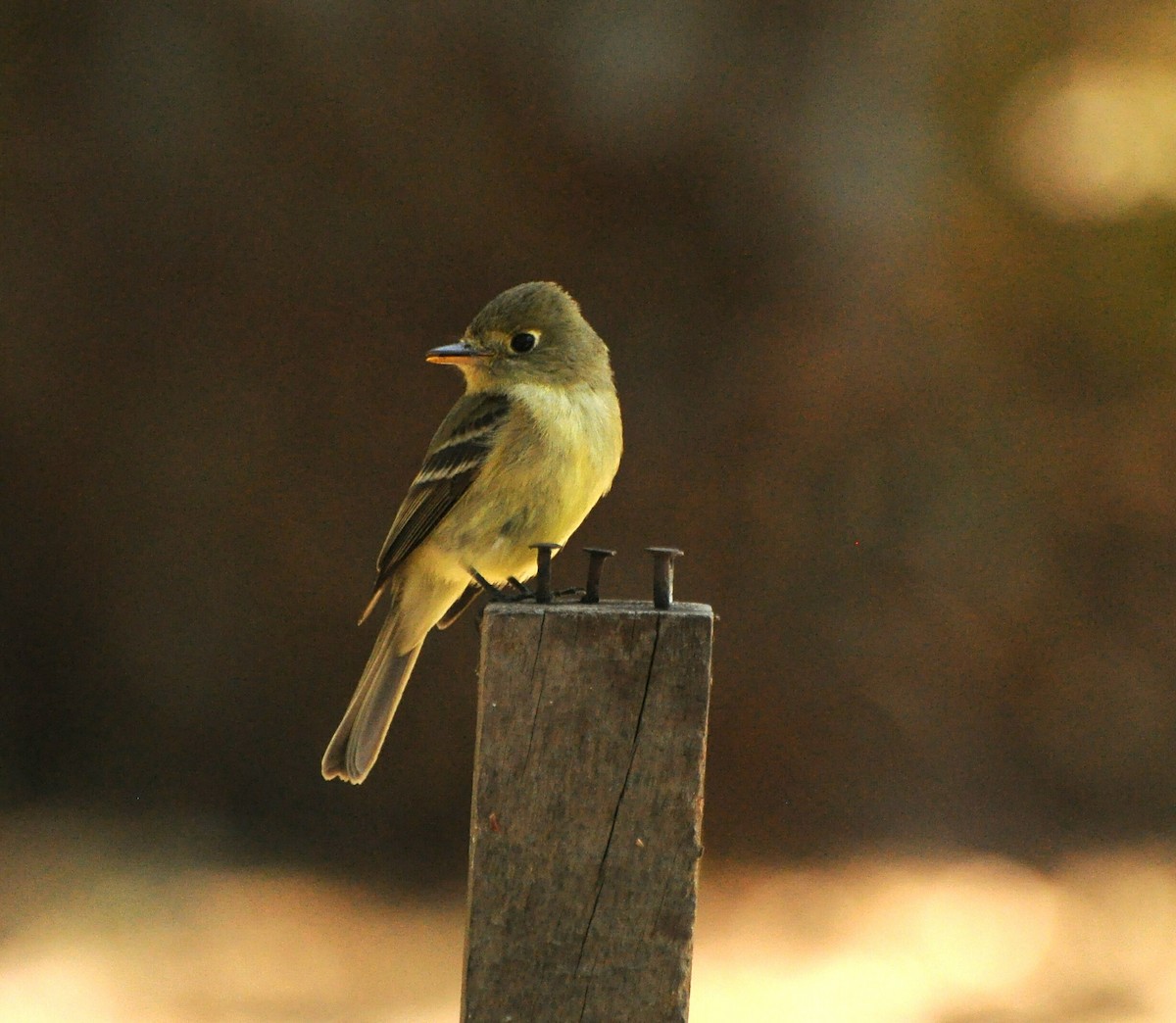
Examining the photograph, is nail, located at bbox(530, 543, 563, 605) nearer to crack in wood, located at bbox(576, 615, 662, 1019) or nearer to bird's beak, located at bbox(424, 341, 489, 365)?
crack in wood, located at bbox(576, 615, 662, 1019)

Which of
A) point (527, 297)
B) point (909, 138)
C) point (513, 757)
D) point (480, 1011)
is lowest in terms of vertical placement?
point (480, 1011)

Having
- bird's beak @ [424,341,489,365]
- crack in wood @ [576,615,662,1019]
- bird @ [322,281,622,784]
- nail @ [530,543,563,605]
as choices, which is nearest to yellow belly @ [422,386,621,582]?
bird @ [322,281,622,784]

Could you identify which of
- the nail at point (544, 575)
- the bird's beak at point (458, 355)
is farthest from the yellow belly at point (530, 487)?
the nail at point (544, 575)

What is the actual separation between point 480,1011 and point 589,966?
0.66 ft

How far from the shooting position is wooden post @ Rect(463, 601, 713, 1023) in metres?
2.22

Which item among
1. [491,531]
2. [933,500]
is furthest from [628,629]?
[933,500]

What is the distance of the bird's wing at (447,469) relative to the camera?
3.70m

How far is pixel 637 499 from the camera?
20.1 feet

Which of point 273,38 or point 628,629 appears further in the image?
point 273,38

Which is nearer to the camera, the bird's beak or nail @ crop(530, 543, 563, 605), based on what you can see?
nail @ crop(530, 543, 563, 605)

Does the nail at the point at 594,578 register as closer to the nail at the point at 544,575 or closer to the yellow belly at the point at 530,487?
the nail at the point at 544,575

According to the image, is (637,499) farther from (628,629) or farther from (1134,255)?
(628,629)

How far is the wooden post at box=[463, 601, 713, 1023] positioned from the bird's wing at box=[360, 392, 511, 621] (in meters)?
1.51

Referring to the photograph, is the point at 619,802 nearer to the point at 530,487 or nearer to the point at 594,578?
the point at 594,578
